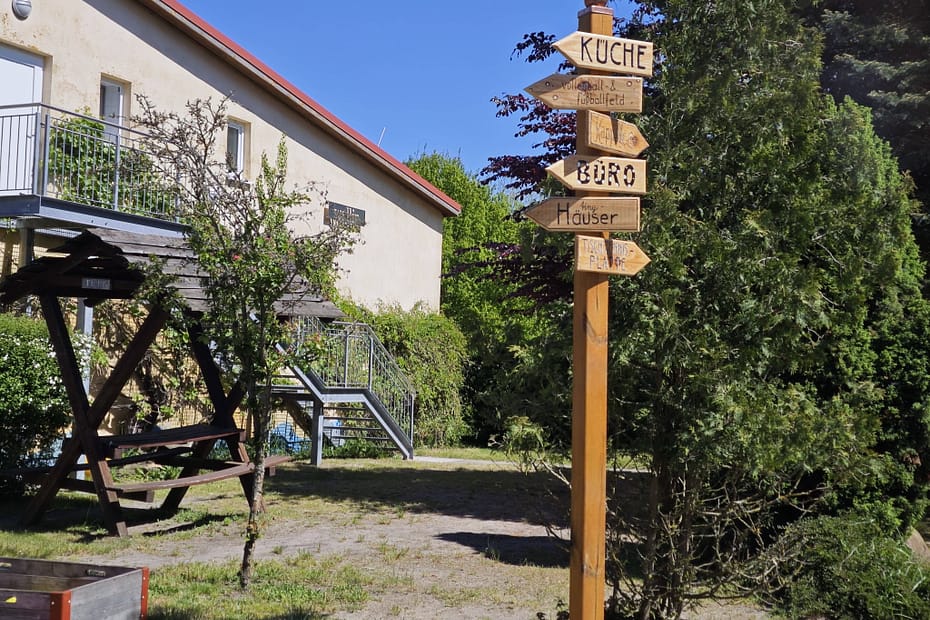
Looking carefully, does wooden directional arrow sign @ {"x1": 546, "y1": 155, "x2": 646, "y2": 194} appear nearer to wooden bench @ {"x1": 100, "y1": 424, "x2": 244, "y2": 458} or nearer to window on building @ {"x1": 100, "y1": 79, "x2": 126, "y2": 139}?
wooden bench @ {"x1": 100, "y1": 424, "x2": 244, "y2": 458}

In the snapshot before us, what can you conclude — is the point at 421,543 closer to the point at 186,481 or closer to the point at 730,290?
the point at 186,481

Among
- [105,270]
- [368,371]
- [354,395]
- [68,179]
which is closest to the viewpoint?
[105,270]

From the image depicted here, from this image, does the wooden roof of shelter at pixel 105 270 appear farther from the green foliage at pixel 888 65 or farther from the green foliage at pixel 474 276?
the green foliage at pixel 888 65

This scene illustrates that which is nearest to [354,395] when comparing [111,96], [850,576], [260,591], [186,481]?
[111,96]

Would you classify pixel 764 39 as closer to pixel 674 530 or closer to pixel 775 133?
pixel 775 133

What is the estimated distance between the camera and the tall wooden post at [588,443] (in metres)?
4.57

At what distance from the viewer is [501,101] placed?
12.4 meters

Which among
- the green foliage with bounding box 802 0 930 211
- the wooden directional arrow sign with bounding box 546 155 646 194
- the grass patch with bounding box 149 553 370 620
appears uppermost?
the green foliage with bounding box 802 0 930 211

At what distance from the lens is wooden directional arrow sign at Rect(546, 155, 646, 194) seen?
467 cm

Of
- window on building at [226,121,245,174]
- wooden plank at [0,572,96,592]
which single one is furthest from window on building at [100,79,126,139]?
wooden plank at [0,572,96,592]

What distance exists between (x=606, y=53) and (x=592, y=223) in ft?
2.91

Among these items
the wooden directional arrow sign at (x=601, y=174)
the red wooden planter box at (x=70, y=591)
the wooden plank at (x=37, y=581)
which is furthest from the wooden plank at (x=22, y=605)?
the wooden directional arrow sign at (x=601, y=174)

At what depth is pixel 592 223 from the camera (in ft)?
15.3

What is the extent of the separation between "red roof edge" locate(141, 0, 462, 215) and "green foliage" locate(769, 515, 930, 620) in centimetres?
1308
